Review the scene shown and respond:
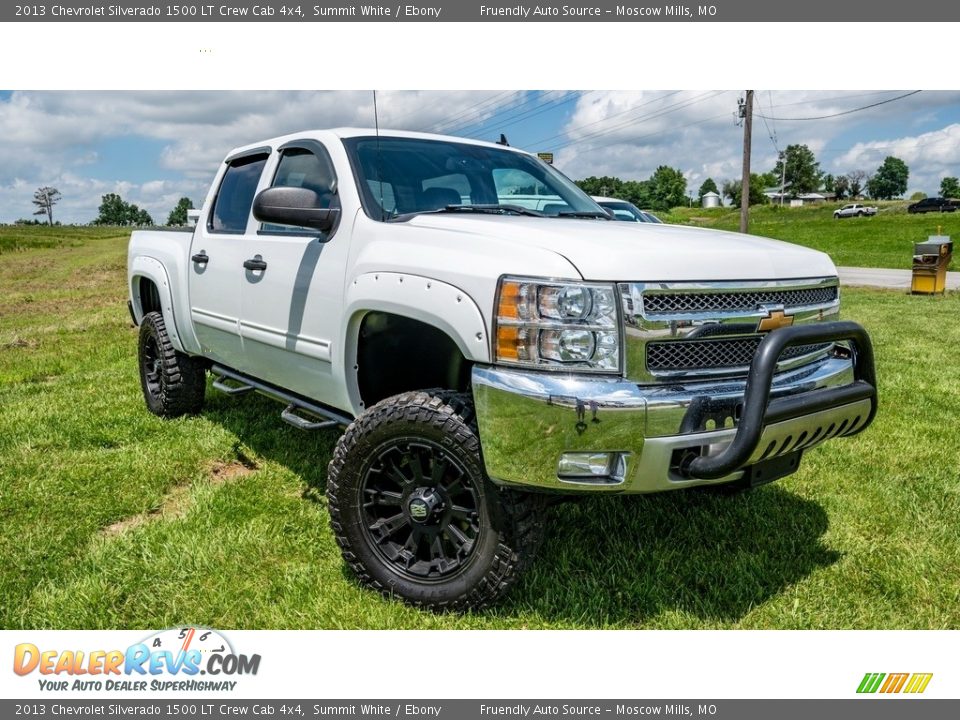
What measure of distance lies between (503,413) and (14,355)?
8.50 meters

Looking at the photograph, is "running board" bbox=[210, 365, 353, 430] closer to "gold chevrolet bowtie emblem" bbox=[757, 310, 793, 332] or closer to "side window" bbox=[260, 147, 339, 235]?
"side window" bbox=[260, 147, 339, 235]

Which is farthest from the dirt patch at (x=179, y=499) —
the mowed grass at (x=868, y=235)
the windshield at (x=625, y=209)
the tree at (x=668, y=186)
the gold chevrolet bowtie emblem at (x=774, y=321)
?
the tree at (x=668, y=186)

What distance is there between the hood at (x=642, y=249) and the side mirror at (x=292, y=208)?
483mm

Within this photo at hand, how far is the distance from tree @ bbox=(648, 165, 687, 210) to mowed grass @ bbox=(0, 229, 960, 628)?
84719 mm

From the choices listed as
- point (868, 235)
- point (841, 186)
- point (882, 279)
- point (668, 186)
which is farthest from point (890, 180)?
point (882, 279)

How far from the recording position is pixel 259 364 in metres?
4.20

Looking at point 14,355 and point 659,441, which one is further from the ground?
point 659,441

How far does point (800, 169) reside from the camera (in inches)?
4038

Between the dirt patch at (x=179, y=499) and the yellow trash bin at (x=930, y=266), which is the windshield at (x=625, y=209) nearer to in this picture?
the yellow trash bin at (x=930, y=266)

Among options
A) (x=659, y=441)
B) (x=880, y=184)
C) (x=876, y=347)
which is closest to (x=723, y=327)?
(x=659, y=441)

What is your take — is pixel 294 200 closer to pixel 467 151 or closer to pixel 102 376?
pixel 467 151

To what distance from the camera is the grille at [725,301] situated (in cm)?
252

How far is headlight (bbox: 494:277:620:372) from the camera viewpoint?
2.45m

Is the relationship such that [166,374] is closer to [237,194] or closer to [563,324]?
[237,194]
